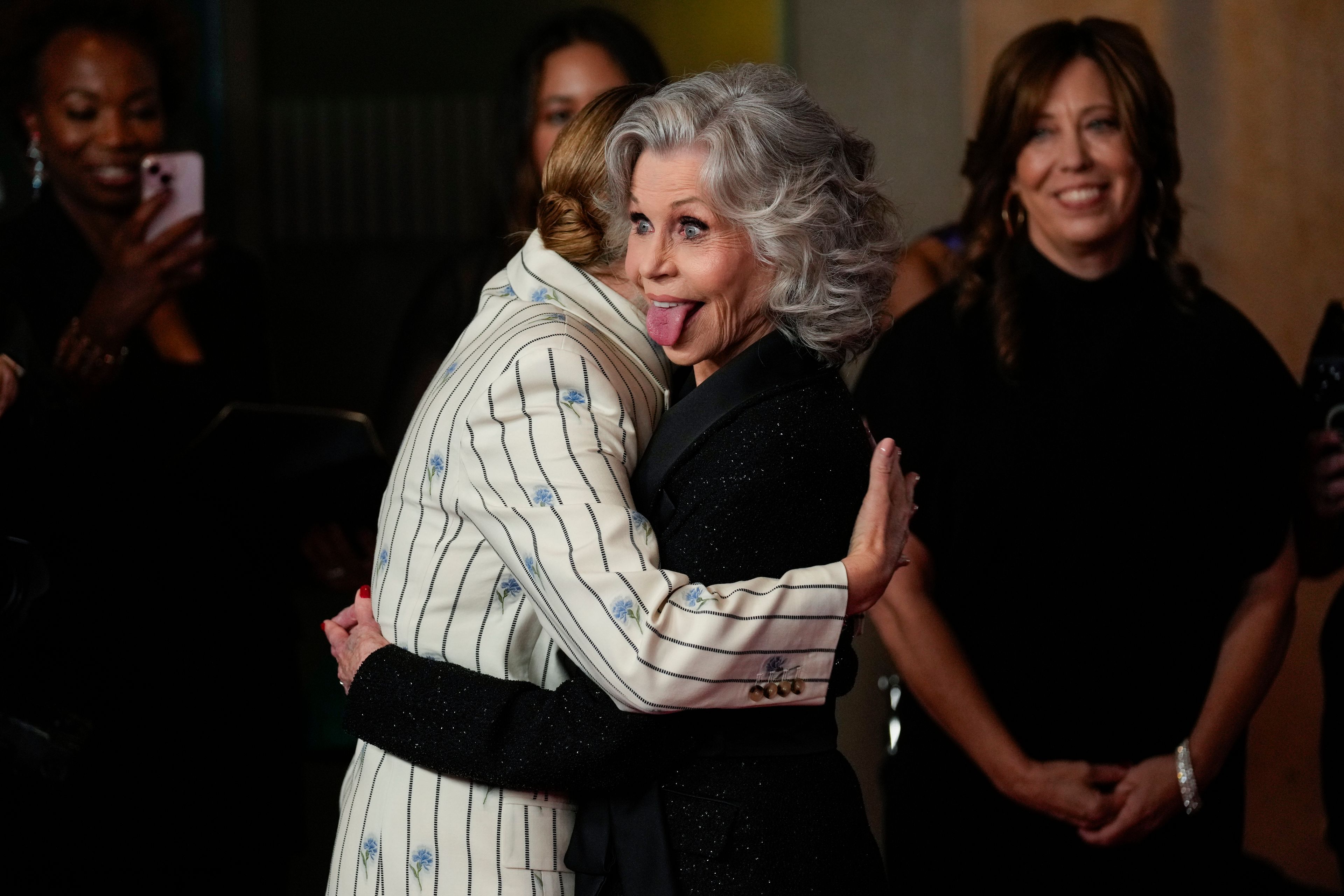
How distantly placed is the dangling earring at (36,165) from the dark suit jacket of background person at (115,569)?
3cm

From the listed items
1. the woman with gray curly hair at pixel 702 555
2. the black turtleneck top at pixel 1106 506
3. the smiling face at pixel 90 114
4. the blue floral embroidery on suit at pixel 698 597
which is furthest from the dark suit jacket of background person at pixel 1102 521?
the smiling face at pixel 90 114

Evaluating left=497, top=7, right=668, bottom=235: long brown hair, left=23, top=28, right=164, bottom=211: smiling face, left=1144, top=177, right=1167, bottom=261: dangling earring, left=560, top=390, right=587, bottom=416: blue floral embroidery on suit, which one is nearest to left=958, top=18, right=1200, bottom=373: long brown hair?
left=1144, top=177, right=1167, bottom=261: dangling earring

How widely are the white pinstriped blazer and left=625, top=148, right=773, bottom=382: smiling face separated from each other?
0.22ft

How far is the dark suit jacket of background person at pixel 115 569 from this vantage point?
7.39 ft

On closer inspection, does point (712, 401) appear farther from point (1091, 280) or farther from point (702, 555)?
point (1091, 280)

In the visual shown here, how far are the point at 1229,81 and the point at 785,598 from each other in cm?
272

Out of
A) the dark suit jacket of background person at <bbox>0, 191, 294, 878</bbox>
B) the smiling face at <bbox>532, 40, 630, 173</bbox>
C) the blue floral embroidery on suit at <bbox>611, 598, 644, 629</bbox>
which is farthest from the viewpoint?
the smiling face at <bbox>532, 40, 630, 173</bbox>

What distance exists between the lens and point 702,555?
1491 mm

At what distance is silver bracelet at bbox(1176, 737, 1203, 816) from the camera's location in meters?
2.36

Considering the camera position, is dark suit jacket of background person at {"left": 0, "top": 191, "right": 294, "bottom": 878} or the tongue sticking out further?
dark suit jacket of background person at {"left": 0, "top": 191, "right": 294, "bottom": 878}

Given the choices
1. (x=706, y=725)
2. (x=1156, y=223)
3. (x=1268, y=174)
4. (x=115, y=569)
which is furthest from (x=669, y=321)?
(x=1268, y=174)

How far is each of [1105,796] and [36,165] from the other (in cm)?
217

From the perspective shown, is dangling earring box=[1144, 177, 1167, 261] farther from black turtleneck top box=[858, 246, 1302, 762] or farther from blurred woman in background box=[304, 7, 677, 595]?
blurred woman in background box=[304, 7, 677, 595]

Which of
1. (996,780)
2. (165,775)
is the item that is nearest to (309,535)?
(165,775)
